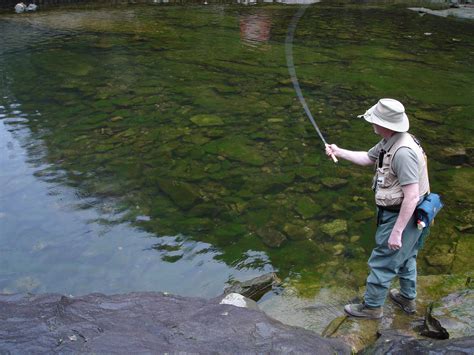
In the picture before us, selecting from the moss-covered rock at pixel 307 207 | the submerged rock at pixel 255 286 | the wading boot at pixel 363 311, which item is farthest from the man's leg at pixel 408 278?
the moss-covered rock at pixel 307 207

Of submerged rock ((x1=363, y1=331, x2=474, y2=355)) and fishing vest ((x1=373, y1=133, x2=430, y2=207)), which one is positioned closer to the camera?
submerged rock ((x1=363, y1=331, x2=474, y2=355))

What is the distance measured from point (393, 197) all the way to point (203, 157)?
4089 mm

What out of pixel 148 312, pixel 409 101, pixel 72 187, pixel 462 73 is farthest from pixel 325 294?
pixel 462 73

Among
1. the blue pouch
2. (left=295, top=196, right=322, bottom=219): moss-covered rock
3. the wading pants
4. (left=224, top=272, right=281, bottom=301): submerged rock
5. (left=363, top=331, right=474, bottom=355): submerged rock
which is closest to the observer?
(left=363, top=331, right=474, bottom=355): submerged rock

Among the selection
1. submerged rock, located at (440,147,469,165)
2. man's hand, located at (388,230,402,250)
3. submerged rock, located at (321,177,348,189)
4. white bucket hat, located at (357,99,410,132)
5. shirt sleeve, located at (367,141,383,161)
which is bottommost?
submerged rock, located at (321,177,348,189)

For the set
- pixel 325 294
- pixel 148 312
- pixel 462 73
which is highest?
pixel 462 73

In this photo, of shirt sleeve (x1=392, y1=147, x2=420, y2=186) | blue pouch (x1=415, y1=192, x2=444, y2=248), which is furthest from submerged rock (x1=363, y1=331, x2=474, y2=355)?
shirt sleeve (x1=392, y1=147, x2=420, y2=186)

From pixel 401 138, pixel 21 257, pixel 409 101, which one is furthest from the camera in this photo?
pixel 409 101

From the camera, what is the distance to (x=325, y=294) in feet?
14.7

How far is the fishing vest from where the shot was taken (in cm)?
330

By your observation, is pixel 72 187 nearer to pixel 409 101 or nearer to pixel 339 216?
pixel 339 216

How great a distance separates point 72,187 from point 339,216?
137 inches

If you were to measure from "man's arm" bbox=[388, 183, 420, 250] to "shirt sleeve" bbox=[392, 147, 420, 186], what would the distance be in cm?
4

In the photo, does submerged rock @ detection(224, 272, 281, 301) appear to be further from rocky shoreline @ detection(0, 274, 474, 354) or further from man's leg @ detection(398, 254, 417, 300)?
man's leg @ detection(398, 254, 417, 300)
